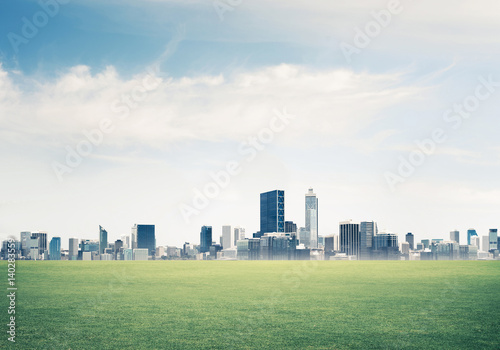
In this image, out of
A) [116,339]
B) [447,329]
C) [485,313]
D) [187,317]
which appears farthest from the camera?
[485,313]

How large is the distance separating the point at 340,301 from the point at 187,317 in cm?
798

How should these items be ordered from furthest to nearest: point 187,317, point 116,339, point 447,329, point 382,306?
point 382,306, point 187,317, point 447,329, point 116,339

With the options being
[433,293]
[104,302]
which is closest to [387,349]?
[104,302]

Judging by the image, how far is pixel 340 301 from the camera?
20.9m

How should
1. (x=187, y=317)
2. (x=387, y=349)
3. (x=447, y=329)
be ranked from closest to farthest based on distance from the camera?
(x=387, y=349)
(x=447, y=329)
(x=187, y=317)

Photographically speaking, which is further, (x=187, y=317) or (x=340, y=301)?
(x=340, y=301)

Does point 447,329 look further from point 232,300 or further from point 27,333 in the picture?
point 27,333

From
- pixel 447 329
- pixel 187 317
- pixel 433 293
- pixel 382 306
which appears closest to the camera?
pixel 447 329

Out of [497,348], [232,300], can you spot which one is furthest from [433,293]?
[497,348]

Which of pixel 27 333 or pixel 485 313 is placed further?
pixel 485 313

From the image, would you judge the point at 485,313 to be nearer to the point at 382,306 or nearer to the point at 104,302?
the point at 382,306

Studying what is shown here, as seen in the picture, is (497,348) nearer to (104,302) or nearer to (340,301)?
(340,301)

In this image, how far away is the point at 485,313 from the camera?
1723cm

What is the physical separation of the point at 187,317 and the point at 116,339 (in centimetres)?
392
